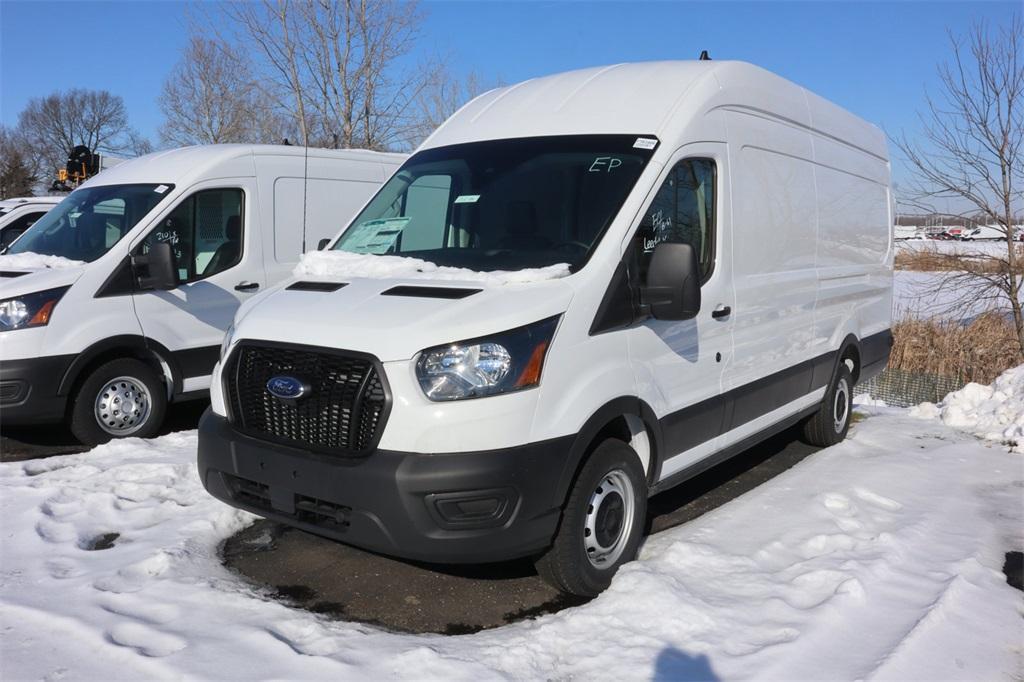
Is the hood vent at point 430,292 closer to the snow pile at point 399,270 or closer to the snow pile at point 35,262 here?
the snow pile at point 399,270

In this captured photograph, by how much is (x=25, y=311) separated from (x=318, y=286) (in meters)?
3.46

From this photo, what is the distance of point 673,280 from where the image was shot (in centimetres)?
407

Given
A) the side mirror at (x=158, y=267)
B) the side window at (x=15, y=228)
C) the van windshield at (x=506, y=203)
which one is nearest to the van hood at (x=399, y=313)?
the van windshield at (x=506, y=203)

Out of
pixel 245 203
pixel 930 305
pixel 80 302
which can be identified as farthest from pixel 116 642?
pixel 930 305

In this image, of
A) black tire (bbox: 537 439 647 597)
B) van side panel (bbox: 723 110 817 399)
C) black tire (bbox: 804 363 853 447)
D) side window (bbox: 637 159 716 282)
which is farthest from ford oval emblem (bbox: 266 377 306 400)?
Result: black tire (bbox: 804 363 853 447)

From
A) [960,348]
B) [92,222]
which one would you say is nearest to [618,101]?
[92,222]

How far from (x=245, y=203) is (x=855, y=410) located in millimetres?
6588

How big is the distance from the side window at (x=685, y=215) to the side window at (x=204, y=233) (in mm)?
4615

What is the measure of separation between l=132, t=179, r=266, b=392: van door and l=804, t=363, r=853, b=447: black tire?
5.10 m

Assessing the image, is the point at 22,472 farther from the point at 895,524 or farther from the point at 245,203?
the point at 895,524

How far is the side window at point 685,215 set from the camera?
4402 mm

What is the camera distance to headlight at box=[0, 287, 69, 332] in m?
6.49

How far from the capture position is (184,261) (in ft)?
24.5

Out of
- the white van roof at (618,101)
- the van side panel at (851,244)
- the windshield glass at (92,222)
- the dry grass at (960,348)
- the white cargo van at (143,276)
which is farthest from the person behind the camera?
the dry grass at (960,348)
